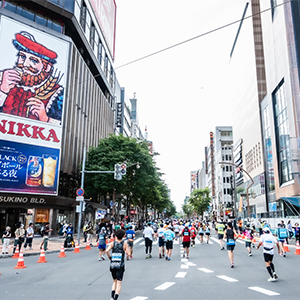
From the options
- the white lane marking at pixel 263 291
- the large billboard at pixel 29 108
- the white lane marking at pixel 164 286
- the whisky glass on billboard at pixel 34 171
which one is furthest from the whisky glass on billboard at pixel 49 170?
the white lane marking at pixel 263 291

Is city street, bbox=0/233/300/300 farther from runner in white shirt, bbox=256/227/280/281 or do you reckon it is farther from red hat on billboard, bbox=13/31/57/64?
red hat on billboard, bbox=13/31/57/64

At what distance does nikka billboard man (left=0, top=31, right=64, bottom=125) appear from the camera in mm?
30922

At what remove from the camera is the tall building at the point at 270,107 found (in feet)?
125

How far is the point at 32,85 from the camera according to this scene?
32812 mm

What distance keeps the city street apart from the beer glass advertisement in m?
18.1

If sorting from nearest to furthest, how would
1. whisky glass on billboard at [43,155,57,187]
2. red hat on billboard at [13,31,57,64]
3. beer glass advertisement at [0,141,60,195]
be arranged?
beer glass advertisement at [0,141,60,195], red hat on billboard at [13,31,57,64], whisky glass on billboard at [43,155,57,187]

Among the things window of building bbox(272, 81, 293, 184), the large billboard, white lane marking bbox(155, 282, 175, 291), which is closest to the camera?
white lane marking bbox(155, 282, 175, 291)

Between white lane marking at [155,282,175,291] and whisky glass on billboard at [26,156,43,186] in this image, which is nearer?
white lane marking at [155,282,175,291]

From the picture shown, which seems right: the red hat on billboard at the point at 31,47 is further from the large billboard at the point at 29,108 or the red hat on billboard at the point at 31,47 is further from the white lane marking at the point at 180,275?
the white lane marking at the point at 180,275

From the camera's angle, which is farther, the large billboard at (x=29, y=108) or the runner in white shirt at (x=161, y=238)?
the large billboard at (x=29, y=108)

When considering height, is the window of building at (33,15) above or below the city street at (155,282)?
above

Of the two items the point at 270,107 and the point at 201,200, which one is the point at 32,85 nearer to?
the point at 270,107

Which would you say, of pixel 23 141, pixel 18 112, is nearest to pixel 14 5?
pixel 18 112

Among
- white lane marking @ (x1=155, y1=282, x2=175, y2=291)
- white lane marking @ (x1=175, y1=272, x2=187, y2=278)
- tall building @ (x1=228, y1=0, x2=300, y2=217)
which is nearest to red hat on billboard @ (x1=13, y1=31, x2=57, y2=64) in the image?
tall building @ (x1=228, y1=0, x2=300, y2=217)
